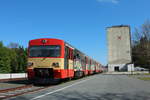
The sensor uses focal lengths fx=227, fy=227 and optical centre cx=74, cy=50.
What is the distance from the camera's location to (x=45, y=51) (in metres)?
18.5

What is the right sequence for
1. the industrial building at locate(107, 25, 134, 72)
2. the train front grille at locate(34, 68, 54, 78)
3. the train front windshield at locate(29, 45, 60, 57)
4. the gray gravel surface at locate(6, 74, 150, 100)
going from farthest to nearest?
1. the industrial building at locate(107, 25, 134, 72)
2. the train front windshield at locate(29, 45, 60, 57)
3. the train front grille at locate(34, 68, 54, 78)
4. the gray gravel surface at locate(6, 74, 150, 100)

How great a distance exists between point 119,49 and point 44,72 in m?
72.0

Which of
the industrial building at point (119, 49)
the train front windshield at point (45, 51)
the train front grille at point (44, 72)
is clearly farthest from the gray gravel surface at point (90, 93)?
the industrial building at point (119, 49)

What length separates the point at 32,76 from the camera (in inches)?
706

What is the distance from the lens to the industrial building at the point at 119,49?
86562mm

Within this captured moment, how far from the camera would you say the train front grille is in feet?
58.4

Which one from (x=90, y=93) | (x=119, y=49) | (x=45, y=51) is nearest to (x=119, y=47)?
(x=119, y=49)

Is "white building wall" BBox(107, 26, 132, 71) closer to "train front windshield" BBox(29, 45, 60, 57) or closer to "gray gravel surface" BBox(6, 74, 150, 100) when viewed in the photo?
"train front windshield" BBox(29, 45, 60, 57)

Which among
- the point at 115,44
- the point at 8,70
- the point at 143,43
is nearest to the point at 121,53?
the point at 115,44

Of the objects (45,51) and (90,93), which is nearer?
(90,93)

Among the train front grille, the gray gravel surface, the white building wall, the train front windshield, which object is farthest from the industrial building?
the gray gravel surface

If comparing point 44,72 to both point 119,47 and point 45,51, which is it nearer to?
point 45,51

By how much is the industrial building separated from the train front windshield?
2783 inches

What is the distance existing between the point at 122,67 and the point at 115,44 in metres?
9.23
